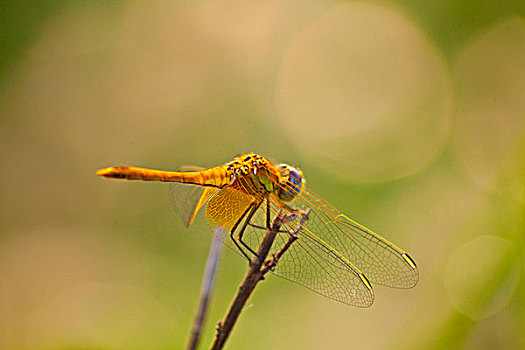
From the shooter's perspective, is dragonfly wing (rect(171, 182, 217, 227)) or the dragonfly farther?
dragonfly wing (rect(171, 182, 217, 227))

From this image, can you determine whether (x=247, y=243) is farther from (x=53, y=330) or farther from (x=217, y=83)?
(x=217, y=83)

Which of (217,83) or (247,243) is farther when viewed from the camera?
(217,83)

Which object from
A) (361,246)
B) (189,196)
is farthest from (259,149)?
(361,246)

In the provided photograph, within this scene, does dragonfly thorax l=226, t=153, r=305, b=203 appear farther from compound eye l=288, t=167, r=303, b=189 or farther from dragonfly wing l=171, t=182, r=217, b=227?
dragonfly wing l=171, t=182, r=217, b=227

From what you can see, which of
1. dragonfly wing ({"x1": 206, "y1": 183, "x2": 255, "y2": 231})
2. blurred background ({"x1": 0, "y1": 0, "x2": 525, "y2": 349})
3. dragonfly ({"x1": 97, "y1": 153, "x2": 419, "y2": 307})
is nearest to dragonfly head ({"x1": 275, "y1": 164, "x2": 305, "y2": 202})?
dragonfly ({"x1": 97, "y1": 153, "x2": 419, "y2": 307})

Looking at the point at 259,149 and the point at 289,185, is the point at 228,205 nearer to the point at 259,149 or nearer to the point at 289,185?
the point at 289,185

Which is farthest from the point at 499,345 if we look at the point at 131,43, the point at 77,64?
the point at 77,64
